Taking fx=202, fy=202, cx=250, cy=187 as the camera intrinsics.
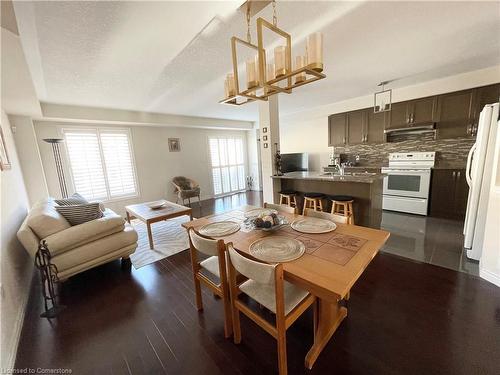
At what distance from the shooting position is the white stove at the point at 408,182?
369cm

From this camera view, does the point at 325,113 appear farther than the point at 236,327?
Yes

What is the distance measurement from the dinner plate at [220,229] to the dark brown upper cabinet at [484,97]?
4294 millimetres

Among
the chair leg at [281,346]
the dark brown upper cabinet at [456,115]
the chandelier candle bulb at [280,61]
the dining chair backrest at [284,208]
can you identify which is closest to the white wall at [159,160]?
the dining chair backrest at [284,208]

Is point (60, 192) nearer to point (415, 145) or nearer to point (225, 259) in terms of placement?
point (225, 259)

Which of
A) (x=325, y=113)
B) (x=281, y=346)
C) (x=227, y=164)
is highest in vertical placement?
(x=325, y=113)

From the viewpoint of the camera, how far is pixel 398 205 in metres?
4.01

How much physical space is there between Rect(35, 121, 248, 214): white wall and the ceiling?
1499 millimetres

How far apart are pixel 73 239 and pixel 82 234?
8 centimetres

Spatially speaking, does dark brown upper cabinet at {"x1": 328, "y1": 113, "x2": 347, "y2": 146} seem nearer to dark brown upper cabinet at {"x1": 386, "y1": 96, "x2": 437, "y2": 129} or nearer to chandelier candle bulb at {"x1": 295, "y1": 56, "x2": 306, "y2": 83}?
dark brown upper cabinet at {"x1": 386, "y1": 96, "x2": 437, "y2": 129}

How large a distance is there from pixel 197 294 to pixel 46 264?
1.41m

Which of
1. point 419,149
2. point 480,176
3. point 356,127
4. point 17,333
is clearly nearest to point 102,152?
point 17,333

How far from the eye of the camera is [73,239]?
2070 mm

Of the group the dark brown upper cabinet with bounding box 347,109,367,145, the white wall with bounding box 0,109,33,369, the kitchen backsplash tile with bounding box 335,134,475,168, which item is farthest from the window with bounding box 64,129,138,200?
the kitchen backsplash tile with bounding box 335,134,475,168

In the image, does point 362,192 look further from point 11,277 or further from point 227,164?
point 227,164
